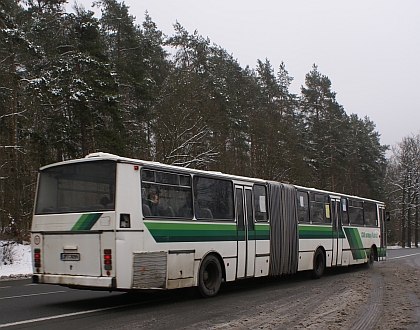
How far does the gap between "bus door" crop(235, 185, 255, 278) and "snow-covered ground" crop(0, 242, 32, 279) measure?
9.54 metres

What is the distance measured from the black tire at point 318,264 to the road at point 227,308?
2159 millimetres

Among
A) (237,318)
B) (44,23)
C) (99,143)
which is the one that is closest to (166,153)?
(99,143)

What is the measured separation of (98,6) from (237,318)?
34586 mm

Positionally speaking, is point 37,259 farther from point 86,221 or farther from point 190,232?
point 190,232

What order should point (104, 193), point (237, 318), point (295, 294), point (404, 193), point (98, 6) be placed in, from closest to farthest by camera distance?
point (237, 318)
point (104, 193)
point (295, 294)
point (98, 6)
point (404, 193)

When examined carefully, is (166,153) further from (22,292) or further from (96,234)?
(96,234)

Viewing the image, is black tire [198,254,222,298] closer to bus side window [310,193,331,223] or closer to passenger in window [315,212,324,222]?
Result: bus side window [310,193,331,223]

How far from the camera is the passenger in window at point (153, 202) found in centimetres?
1012

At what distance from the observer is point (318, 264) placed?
17.3m

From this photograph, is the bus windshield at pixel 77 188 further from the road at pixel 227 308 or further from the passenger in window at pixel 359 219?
the passenger in window at pixel 359 219

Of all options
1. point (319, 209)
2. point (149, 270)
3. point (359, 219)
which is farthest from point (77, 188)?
point (359, 219)

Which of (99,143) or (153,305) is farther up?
(99,143)

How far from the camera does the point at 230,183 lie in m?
12.9

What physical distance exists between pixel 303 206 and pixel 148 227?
25.6 ft
